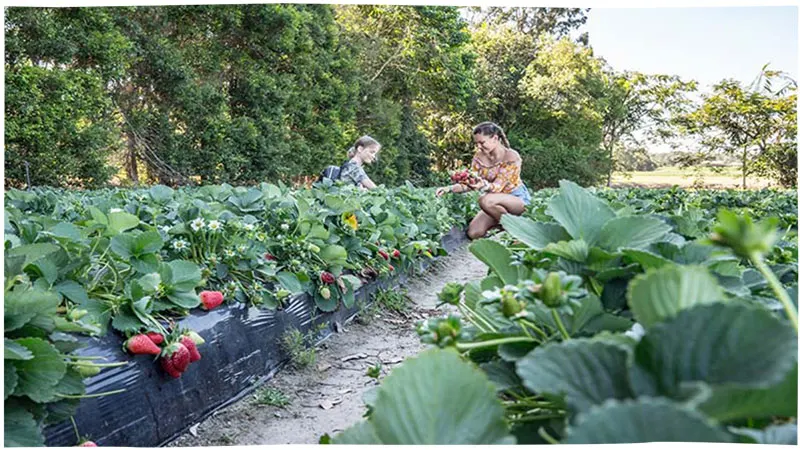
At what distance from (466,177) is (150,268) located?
10.0ft

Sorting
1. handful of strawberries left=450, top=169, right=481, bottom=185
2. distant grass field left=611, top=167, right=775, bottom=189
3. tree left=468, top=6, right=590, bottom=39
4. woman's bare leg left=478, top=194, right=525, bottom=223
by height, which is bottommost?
distant grass field left=611, top=167, right=775, bottom=189

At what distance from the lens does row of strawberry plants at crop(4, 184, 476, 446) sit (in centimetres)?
79

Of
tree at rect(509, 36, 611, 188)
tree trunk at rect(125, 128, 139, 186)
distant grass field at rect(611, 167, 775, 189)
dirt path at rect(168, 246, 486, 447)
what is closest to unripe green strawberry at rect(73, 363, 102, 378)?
dirt path at rect(168, 246, 486, 447)

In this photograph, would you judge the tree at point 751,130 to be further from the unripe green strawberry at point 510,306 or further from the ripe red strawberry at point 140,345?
the unripe green strawberry at point 510,306

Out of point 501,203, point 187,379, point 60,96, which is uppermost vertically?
point 60,96

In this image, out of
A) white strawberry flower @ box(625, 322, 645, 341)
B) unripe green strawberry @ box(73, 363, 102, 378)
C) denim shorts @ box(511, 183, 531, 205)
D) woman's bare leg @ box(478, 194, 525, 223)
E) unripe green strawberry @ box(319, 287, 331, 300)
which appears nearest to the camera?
white strawberry flower @ box(625, 322, 645, 341)

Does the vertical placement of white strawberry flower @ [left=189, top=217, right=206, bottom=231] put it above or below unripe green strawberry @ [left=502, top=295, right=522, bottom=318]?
above

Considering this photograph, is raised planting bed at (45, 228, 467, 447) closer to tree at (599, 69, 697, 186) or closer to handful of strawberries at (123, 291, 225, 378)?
handful of strawberries at (123, 291, 225, 378)

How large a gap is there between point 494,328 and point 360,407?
4.68 feet

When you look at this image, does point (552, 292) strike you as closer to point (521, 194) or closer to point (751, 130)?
point (521, 194)

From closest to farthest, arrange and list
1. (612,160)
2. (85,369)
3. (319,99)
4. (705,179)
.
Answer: (85,369), (319,99), (705,179), (612,160)

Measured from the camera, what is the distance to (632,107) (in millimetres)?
19609

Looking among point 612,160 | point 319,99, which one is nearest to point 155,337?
point 319,99

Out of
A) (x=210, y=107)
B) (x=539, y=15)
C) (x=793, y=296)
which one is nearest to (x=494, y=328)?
(x=793, y=296)
